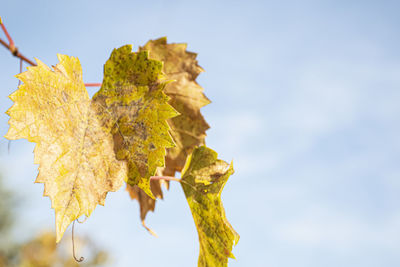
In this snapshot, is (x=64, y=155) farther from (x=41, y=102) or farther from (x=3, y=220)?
(x=3, y=220)

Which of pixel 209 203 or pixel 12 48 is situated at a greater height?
pixel 12 48

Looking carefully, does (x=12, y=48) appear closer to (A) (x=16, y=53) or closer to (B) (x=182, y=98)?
(A) (x=16, y=53)

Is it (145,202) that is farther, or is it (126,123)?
(145,202)

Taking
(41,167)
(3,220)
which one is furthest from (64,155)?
(3,220)

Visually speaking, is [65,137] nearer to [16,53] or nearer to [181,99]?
[16,53]

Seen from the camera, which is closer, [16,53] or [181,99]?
[16,53]

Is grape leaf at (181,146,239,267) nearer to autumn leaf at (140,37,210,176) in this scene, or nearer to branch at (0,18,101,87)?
autumn leaf at (140,37,210,176)

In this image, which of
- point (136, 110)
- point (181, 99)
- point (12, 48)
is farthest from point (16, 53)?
point (181, 99)

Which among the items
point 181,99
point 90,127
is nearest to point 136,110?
point 90,127
